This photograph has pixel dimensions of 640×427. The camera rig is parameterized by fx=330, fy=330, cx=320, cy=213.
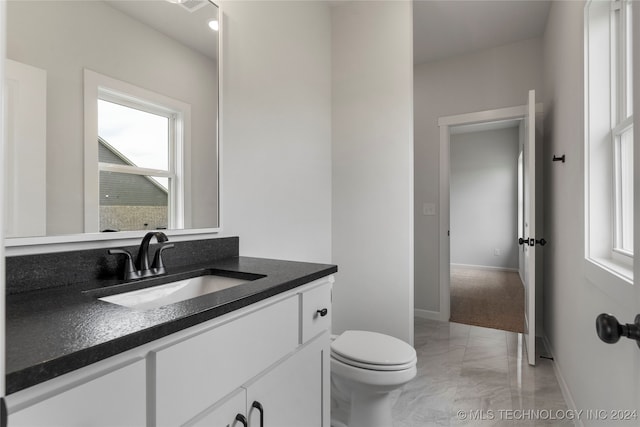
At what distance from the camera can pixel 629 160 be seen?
127 cm

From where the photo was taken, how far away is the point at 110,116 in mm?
1139

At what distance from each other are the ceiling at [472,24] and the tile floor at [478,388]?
8.71 feet

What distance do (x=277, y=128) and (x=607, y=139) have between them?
1603mm

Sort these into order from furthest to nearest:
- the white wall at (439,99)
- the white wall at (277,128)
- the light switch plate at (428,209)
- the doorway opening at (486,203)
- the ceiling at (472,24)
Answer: the doorway opening at (486,203) → the light switch plate at (428,209) → the white wall at (439,99) → the ceiling at (472,24) → the white wall at (277,128)

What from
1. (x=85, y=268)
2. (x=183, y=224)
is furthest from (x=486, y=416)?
(x=85, y=268)

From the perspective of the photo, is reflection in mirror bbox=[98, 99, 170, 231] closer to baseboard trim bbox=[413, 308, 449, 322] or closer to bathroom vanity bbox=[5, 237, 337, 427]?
bathroom vanity bbox=[5, 237, 337, 427]

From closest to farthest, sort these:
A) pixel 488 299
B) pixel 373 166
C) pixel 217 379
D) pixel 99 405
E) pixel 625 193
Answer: pixel 99 405 → pixel 217 379 → pixel 625 193 → pixel 373 166 → pixel 488 299

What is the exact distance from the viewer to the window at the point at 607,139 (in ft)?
4.31

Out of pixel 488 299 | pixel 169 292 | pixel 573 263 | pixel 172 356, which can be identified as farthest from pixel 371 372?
pixel 488 299

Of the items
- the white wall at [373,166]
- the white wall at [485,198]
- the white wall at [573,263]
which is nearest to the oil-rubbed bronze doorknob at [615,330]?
the white wall at [573,263]

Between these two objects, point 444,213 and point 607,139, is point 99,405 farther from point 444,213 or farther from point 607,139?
point 444,213

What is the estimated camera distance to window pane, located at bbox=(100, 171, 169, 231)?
3.69 feet

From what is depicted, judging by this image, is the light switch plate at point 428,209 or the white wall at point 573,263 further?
the light switch plate at point 428,209

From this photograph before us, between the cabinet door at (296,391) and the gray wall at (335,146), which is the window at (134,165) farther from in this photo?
the cabinet door at (296,391)
